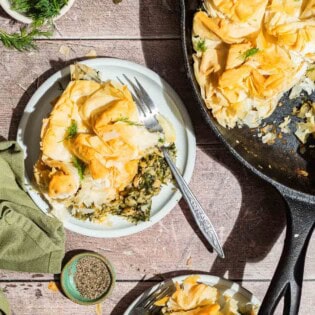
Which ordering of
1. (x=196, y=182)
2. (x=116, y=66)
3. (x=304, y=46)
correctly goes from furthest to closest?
(x=196, y=182), (x=116, y=66), (x=304, y=46)

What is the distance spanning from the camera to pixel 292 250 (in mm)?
2021

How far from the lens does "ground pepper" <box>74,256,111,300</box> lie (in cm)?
228

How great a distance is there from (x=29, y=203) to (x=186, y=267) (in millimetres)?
618

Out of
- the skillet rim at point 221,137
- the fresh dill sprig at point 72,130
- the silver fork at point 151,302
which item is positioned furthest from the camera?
the silver fork at point 151,302

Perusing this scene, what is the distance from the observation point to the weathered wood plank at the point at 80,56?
7.37ft

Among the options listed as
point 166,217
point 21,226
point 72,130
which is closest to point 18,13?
point 72,130

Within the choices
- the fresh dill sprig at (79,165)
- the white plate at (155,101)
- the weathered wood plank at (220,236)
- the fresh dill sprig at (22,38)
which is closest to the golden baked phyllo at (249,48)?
the white plate at (155,101)

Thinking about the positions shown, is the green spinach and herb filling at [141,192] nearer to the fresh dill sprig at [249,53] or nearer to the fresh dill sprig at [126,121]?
the fresh dill sprig at [126,121]

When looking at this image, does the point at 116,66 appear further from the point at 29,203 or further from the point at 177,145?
the point at 29,203

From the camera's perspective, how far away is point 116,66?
216 cm

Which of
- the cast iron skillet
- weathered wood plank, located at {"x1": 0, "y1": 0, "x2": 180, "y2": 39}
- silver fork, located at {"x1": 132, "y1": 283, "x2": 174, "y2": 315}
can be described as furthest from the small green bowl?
weathered wood plank, located at {"x1": 0, "y1": 0, "x2": 180, "y2": 39}

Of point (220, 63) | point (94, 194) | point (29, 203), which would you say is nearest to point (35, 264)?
point (29, 203)

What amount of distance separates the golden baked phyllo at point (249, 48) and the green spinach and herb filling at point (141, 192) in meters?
0.28

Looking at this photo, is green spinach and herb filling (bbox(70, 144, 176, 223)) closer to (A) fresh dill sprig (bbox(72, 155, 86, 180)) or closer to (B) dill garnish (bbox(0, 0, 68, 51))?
(A) fresh dill sprig (bbox(72, 155, 86, 180))
